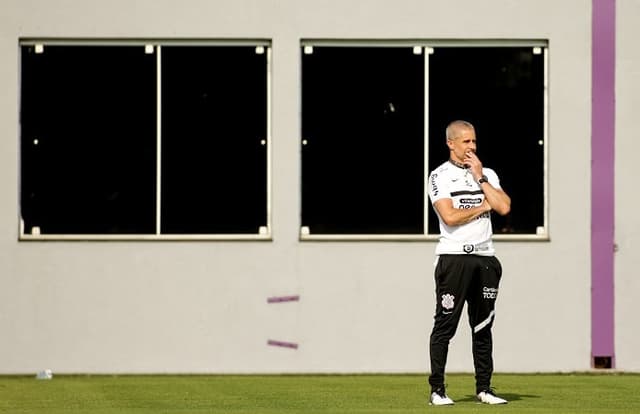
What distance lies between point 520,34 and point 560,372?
9.86 feet

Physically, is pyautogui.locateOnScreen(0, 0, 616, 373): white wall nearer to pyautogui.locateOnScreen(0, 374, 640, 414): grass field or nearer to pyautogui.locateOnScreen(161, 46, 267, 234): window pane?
pyautogui.locateOnScreen(161, 46, 267, 234): window pane

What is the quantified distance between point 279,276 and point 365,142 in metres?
1.42

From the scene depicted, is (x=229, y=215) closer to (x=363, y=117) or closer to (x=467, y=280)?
(x=363, y=117)

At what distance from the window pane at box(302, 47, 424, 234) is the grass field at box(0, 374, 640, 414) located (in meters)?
1.50

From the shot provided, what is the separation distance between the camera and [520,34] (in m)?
16.0

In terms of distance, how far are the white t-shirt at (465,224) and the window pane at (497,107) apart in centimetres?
436

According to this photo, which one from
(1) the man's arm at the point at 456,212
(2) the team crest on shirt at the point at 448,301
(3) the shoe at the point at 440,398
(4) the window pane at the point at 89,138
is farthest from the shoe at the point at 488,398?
(4) the window pane at the point at 89,138

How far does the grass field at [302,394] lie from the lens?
38.9 ft

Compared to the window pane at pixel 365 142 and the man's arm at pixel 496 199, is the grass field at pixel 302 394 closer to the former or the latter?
the man's arm at pixel 496 199

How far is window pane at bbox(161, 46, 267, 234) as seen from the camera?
1605 centimetres

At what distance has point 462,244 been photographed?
38.3 ft

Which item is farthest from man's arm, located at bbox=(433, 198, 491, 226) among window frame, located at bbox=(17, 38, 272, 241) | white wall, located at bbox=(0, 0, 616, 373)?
window frame, located at bbox=(17, 38, 272, 241)

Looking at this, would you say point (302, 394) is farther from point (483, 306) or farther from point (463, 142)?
point (463, 142)

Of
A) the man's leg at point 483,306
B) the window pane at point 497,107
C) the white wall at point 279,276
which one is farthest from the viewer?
the window pane at point 497,107
